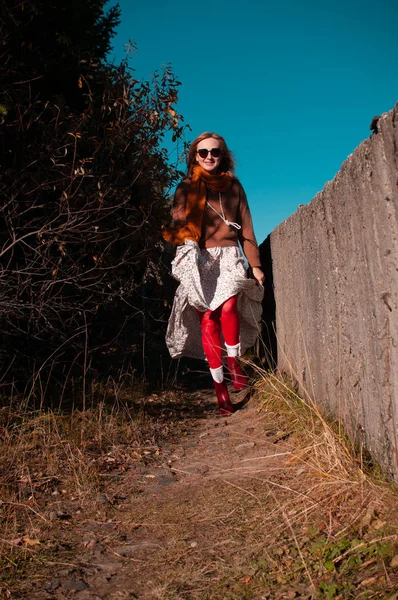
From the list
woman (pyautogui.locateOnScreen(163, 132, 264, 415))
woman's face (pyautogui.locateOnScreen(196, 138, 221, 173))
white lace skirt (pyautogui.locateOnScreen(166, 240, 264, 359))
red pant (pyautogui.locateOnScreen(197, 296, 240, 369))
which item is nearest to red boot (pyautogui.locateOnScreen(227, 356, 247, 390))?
woman (pyautogui.locateOnScreen(163, 132, 264, 415))

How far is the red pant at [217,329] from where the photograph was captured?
4.36 metres

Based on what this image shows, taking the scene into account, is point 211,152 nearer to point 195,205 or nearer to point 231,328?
point 195,205

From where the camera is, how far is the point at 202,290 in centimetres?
435

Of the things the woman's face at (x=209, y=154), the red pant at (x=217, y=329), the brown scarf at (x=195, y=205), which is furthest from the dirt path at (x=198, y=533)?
the woman's face at (x=209, y=154)

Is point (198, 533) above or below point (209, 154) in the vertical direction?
below

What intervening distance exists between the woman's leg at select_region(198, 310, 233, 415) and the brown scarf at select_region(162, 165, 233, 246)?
0.62 meters

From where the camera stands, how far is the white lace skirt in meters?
4.34

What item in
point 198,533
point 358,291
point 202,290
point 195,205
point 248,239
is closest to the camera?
point 198,533

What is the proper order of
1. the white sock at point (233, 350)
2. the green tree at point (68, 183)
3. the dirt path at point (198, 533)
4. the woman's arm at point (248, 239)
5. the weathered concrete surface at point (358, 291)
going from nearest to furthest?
the dirt path at point (198, 533) → the weathered concrete surface at point (358, 291) → the green tree at point (68, 183) → the white sock at point (233, 350) → the woman's arm at point (248, 239)

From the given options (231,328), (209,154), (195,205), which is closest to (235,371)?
(231,328)

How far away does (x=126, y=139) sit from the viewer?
15.8 feet

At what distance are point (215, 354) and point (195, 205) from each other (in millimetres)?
1173

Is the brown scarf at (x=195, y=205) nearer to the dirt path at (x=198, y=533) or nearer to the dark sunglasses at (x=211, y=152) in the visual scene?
the dark sunglasses at (x=211, y=152)

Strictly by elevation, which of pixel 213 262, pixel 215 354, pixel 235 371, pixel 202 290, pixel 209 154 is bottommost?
pixel 235 371
